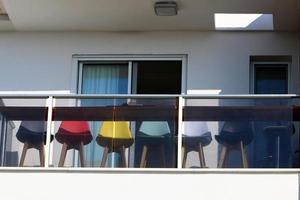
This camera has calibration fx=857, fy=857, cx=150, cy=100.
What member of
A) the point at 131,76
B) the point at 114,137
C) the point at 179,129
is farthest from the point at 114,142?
the point at 131,76

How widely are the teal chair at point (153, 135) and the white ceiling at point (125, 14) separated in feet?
6.18

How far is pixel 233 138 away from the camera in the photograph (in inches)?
377

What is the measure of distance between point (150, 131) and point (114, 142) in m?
0.43

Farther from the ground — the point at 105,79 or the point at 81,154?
the point at 105,79

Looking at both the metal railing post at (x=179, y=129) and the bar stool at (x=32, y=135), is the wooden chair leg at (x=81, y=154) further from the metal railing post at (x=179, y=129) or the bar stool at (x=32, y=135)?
the metal railing post at (x=179, y=129)

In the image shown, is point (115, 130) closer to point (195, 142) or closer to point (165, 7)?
point (195, 142)

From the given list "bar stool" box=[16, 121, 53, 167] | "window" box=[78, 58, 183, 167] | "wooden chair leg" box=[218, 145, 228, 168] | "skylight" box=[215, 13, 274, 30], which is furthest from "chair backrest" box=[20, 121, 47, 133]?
"skylight" box=[215, 13, 274, 30]

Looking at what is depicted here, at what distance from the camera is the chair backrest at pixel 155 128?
9.68m

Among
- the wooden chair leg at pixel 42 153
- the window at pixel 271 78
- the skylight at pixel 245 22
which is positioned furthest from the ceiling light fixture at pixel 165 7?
the wooden chair leg at pixel 42 153
